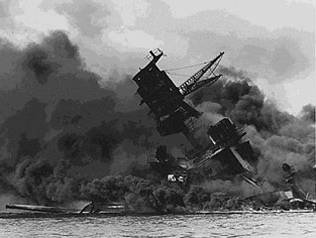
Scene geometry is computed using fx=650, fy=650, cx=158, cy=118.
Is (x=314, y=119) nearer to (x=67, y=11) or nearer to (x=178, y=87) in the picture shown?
(x=178, y=87)

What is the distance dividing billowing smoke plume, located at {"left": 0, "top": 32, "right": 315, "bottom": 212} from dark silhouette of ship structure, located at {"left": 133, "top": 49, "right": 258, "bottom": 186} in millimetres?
122

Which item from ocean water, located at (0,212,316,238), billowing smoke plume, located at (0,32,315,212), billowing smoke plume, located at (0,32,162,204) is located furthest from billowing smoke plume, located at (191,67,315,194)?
billowing smoke plume, located at (0,32,162,204)

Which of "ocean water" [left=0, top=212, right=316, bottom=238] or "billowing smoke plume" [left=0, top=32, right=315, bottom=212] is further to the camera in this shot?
"billowing smoke plume" [left=0, top=32, right=315, bottom=212]

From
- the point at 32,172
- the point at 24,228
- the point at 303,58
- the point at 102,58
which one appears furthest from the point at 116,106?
the point at 303,58

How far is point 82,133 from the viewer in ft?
30.5

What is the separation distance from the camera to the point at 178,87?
31.2ft

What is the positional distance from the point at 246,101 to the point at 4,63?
3.49m

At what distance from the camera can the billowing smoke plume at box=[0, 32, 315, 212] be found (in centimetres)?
914

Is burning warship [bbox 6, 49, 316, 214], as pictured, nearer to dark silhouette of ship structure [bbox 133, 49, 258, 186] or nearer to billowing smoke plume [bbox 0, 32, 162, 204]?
dark silhouette of ship structure [bbox 133, 49, 258, 186]

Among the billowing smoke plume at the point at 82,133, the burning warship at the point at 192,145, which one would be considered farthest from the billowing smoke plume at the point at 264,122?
the burning warship at the point at 192,145

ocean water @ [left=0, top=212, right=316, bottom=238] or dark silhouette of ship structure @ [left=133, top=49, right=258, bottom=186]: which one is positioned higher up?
dark silhouette of ship structure @ [left=133, top=49, right=258, bottom=186]

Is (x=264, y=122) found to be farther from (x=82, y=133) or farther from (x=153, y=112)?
(x=82, y=133)

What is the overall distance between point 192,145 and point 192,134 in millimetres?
160

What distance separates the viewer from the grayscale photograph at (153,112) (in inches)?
356
